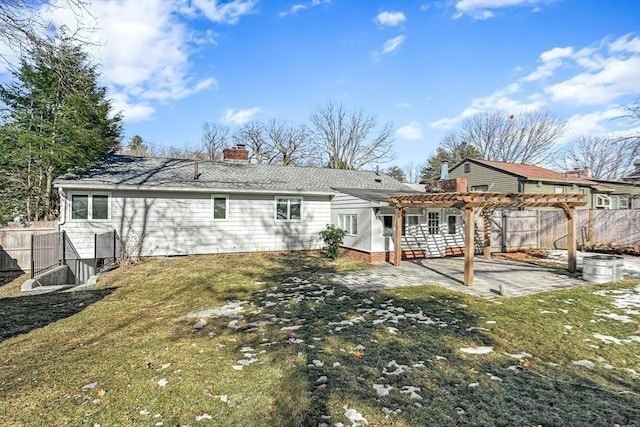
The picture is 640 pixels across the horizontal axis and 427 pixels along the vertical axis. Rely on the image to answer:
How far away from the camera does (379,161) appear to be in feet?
106

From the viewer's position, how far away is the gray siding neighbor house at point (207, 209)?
38.6 ft

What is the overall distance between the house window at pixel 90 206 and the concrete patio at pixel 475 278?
27.7ft

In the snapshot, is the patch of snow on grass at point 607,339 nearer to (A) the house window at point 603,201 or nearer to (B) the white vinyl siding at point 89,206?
(B) the white vinyl siding at point 89,206

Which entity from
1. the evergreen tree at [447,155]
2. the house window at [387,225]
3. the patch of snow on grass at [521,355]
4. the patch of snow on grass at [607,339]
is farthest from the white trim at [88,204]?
the evergreen tree at [447,155]

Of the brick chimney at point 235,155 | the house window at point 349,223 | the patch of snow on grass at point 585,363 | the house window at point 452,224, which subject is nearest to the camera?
the patch of snow on grass at point 585,363

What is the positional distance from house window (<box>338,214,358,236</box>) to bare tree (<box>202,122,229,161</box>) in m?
26.0

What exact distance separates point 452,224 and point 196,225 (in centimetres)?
1025

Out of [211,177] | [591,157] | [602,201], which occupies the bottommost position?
[602,201]

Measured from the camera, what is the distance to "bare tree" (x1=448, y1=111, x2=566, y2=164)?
112 feet

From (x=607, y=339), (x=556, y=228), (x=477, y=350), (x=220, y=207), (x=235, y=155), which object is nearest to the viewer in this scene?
(x=477, y=350)

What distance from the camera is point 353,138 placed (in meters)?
32.0

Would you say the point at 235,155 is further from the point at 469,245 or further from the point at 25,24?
the point at 469,245

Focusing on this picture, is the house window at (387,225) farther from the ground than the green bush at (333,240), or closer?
farther from the ground

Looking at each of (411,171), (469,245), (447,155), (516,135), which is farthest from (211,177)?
(411,171)
